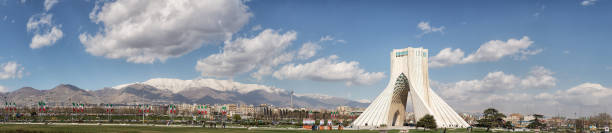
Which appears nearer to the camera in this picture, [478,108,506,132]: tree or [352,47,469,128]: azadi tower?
[478,108,506,132]: tree

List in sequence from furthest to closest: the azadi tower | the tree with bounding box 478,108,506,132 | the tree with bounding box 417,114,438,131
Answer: the azadi tower < the tree with bounding box 478,108,506,132 < the tree with bounding box 417,114,438,131

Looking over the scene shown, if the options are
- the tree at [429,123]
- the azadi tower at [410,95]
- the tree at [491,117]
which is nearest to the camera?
the tree at [429,123]

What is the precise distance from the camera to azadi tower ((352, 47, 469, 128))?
75.1 metres

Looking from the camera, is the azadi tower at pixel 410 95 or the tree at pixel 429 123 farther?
the azadi tower at pixel 410 95

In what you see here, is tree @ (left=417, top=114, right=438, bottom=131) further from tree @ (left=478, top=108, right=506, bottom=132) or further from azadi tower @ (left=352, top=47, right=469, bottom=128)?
azadi tower @ (left=352, top=47, right=469, bottom=128)

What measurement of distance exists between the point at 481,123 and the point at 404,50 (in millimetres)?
23393

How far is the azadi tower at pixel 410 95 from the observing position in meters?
75.1

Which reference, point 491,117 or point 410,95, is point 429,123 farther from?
point 410,95

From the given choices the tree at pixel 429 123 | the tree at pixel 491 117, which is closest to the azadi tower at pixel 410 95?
the tree at pixel 491 117

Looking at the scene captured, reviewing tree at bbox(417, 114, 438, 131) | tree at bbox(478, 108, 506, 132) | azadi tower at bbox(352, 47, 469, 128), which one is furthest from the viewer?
azadi tower at bbox(352, 47, 469, 128)

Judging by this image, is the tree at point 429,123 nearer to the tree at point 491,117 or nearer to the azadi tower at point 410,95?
A: the tree at point 491,117

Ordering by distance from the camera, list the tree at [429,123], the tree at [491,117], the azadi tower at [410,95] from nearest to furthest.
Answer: the tree at [429,123] < the tree at [491,117] < the azadi tower at [410,95]

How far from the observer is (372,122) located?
259 ft

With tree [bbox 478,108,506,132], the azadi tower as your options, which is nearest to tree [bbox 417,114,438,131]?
tree [bbox 478,108,506,132]
